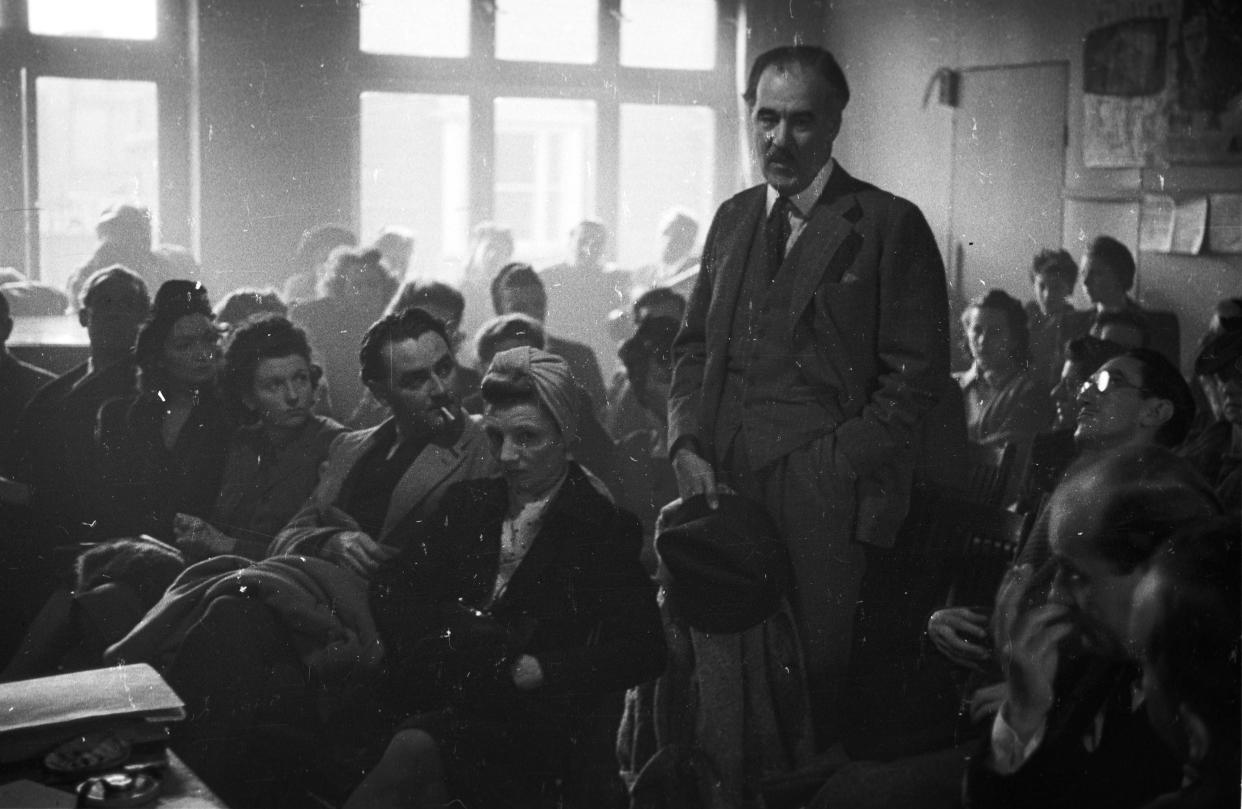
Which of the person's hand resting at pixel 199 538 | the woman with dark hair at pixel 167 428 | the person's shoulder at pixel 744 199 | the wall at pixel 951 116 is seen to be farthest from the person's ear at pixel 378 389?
the wall at pixel 951 116

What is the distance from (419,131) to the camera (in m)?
3.00

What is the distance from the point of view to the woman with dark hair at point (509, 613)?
304 centimetres

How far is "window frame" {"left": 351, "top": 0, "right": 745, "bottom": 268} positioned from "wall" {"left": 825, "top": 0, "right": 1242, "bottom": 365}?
23 cm

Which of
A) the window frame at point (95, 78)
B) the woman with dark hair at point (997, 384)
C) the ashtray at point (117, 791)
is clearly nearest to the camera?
the ashtray at point (117, 791)

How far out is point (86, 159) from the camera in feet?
9.35

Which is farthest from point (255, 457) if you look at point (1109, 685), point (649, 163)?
point (1109, 685)

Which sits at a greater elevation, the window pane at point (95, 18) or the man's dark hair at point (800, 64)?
the window pane at point (95, 18)

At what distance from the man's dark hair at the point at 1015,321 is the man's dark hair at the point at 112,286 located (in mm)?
1809

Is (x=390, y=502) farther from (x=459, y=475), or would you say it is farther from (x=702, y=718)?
(x=702, y=718)

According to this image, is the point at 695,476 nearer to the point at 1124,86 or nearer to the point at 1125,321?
the point at 1125,321

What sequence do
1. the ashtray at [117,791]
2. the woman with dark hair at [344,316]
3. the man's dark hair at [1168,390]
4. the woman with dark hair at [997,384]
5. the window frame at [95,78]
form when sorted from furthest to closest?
1. the woman with dark hair at [997,384]
2. the man's dark hair at [1168,390]
3. the woman with dark hair at [344,316]
4. the window frame at [95,78]
5. the ashtray at [117,791]

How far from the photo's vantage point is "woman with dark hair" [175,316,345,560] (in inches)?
118

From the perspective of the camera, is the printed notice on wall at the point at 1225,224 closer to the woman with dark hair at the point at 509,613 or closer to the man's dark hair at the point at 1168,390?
the man's dark hair at the point at 1168,390

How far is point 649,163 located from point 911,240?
22.9 inches
